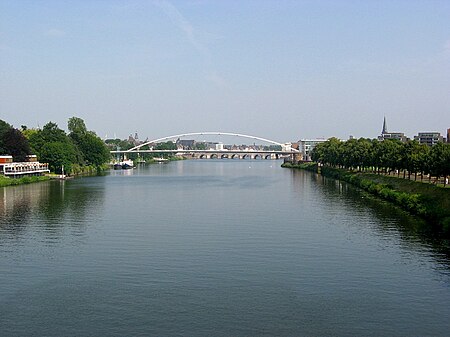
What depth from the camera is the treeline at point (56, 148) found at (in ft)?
212

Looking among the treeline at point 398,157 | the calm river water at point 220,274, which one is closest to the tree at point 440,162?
the treeline at point 398,157

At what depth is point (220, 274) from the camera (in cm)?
1786

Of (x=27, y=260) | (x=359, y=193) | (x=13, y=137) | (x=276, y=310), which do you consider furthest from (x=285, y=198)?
(x=13, y=137)

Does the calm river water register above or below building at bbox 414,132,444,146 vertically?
below

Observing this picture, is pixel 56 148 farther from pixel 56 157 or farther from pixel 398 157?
pixel 398 157

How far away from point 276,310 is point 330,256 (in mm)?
6919

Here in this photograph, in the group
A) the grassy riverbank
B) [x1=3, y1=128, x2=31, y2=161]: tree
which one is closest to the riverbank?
the grassy riverbank

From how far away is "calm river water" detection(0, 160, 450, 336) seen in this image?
13.5m

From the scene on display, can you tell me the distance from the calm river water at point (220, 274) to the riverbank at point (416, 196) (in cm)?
98

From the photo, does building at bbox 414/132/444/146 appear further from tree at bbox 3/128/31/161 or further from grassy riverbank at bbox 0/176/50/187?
grassy riverbank at bbox 0/176/50/187

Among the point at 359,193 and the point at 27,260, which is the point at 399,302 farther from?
the point at 359,193

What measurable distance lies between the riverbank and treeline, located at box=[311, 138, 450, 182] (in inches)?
52.7

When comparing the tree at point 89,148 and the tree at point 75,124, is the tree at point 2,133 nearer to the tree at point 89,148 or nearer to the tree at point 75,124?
the tree at point 89,148

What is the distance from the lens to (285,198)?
4238 centimetres
